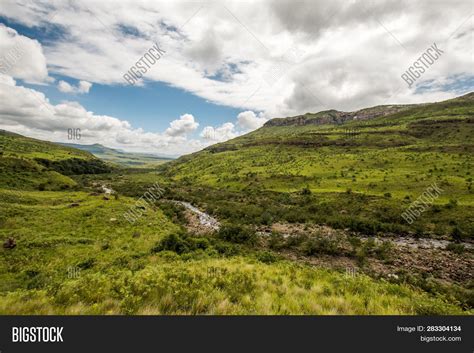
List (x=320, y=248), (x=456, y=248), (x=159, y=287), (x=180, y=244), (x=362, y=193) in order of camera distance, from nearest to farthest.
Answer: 1. (x=159, y=287)
2. (x=180, y=244)
3. (x=456, y=248)
4. (x=320, y=248)
5. (x=362, y=193)

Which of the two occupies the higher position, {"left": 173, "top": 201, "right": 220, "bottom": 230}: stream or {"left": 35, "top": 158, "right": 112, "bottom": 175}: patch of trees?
{"left": 35, "top": 158, "right": 112, "bottom": 175}: patch of trees

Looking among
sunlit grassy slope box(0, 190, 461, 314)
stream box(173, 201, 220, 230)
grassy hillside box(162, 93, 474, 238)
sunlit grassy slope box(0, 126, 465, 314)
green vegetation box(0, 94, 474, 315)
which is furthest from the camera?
stream box(173, 201, 220, 230)

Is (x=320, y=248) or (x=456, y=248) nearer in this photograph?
(x=456, y=248)

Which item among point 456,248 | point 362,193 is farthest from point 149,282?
point 362,193

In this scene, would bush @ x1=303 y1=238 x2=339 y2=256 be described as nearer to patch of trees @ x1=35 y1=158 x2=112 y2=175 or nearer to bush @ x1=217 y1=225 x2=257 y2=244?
bush @ x1=217 y1=225 x2=257 y2=244

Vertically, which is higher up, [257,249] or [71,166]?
[71,166]

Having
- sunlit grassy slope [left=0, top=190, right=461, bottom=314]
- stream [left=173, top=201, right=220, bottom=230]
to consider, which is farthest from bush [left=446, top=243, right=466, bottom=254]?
stream [left=173, top=201, right=220, bottom=230]

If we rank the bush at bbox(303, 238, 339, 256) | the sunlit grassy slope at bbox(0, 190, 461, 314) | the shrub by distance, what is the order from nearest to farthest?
the sunlit grassy slope at bbox(0, 190, 461, 314)
the shrub
the bush at bbox(303, 238, 339, 256)

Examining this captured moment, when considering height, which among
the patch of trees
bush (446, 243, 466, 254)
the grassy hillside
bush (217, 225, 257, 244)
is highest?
the patch of trees

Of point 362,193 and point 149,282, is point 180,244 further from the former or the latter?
point 362,193

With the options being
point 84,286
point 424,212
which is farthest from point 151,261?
point 424,212

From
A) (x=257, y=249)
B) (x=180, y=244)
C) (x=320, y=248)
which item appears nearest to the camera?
(x=180, y=244)
